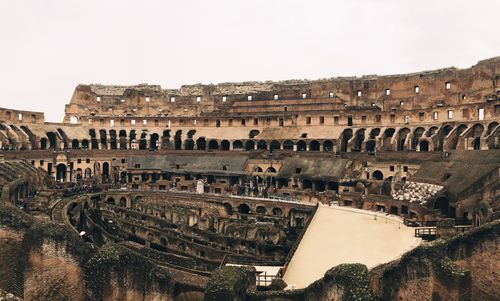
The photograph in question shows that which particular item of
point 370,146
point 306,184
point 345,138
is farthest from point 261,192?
point 370,146

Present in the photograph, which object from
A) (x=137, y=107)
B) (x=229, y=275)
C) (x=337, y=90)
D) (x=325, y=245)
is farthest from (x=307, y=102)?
(x=229, y=275)

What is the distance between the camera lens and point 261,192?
38406mm

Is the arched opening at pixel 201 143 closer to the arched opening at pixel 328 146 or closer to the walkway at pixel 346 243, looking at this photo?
the arched opening at pixel 328 146

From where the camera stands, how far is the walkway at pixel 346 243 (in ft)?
59.4

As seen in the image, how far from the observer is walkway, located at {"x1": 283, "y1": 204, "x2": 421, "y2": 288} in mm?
18109

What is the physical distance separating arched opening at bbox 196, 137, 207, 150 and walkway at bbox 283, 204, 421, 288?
2665cm

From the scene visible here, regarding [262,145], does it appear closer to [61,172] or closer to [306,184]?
[306,184]

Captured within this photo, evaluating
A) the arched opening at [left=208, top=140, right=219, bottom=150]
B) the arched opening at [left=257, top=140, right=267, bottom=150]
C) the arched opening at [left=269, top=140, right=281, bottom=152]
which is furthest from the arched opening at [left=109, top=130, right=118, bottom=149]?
the arched opening at [left=269, top=140, right=281, bottom=152]

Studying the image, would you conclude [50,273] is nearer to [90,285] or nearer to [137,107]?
[90,285]

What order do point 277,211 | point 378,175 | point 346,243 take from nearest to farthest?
point 346,243 < point 277,211 < point 378,175

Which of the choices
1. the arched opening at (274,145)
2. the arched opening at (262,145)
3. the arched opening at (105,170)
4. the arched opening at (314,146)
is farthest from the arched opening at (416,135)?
the arched opening at (105,170)

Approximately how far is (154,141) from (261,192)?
75.9 feet

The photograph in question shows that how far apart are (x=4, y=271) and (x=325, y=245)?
15817mm

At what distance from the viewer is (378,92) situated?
4825 cm
